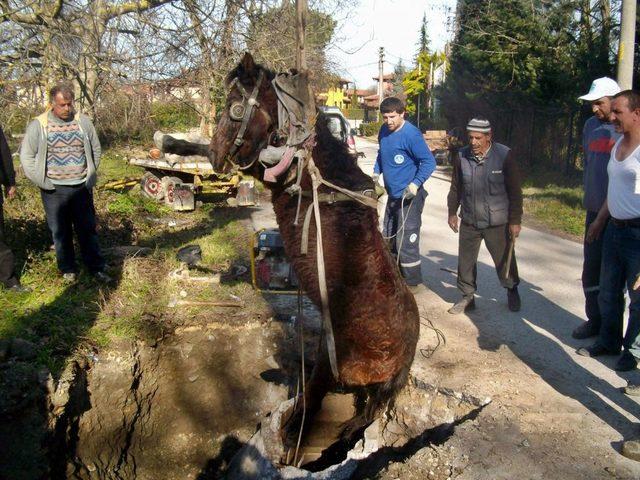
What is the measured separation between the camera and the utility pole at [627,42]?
27.2 feet

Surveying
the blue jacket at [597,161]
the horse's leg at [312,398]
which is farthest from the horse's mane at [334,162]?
the blue jacket at [597,161]

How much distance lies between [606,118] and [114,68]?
884 centimetres

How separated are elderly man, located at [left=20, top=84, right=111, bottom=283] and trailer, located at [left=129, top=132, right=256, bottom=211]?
16.0 feet

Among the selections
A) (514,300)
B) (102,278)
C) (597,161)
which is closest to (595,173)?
(597,161)

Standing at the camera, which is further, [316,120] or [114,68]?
[114,68]

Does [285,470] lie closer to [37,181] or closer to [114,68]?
[37,181]

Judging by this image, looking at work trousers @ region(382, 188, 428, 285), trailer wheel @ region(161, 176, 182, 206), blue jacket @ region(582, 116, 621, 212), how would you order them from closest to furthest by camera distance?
1. blue jacket @ region(582, 116, 621, 212)
2. work trousers @ region(382, 188, 428, 285)
3. trailer wheel @ region(161, 176, 182, 206)

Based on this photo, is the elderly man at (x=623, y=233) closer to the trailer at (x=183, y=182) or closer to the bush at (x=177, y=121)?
the trailer at (x=183, y=182)

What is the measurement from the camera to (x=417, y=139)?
18.5 ft

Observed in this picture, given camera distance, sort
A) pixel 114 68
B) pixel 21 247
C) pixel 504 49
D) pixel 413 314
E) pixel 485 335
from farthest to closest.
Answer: pixel 504 49 → pixel 114 68 → pixel 21 247 → pixel 485 335 → pixel 413 314

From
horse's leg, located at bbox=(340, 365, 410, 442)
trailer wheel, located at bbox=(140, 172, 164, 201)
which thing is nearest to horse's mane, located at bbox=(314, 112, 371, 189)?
horse's leg, located at bbox=(340, 365, 410, 442)

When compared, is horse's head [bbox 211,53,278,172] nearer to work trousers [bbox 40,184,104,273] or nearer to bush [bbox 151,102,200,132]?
work trousers [bbox 40,184,104,273]

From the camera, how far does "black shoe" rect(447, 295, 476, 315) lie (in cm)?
551

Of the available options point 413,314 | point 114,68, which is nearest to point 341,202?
point 413,314
